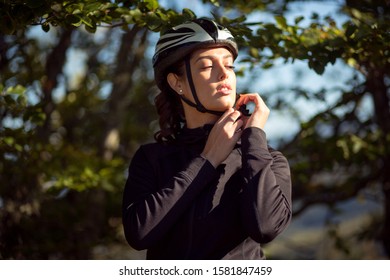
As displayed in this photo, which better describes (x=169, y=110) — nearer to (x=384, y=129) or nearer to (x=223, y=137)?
(x=223, y=137)

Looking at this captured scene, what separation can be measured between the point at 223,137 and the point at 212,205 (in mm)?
411

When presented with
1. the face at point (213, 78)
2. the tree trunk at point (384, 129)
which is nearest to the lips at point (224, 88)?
the face at point (213, 78)

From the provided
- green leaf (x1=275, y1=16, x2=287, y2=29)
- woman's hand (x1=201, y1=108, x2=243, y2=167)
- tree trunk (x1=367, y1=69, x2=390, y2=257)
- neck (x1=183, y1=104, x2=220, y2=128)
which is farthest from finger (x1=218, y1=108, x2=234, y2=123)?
tree trunk (x1=367, y1=69, x2=390, y2=257)

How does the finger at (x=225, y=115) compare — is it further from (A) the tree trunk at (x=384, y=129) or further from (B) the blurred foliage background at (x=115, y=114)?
(A) the tree trunk at (x=384, y=129)

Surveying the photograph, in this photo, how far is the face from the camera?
3545 mm

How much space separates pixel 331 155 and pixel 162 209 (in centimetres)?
486

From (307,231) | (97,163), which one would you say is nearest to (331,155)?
(97,163)

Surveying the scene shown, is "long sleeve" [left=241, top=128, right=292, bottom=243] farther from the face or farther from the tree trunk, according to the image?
the tree trunk

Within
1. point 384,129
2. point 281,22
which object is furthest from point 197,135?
point 384,129

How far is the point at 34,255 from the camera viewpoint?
24.6 ft

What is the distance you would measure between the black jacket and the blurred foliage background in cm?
144

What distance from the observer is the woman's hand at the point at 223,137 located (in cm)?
328
